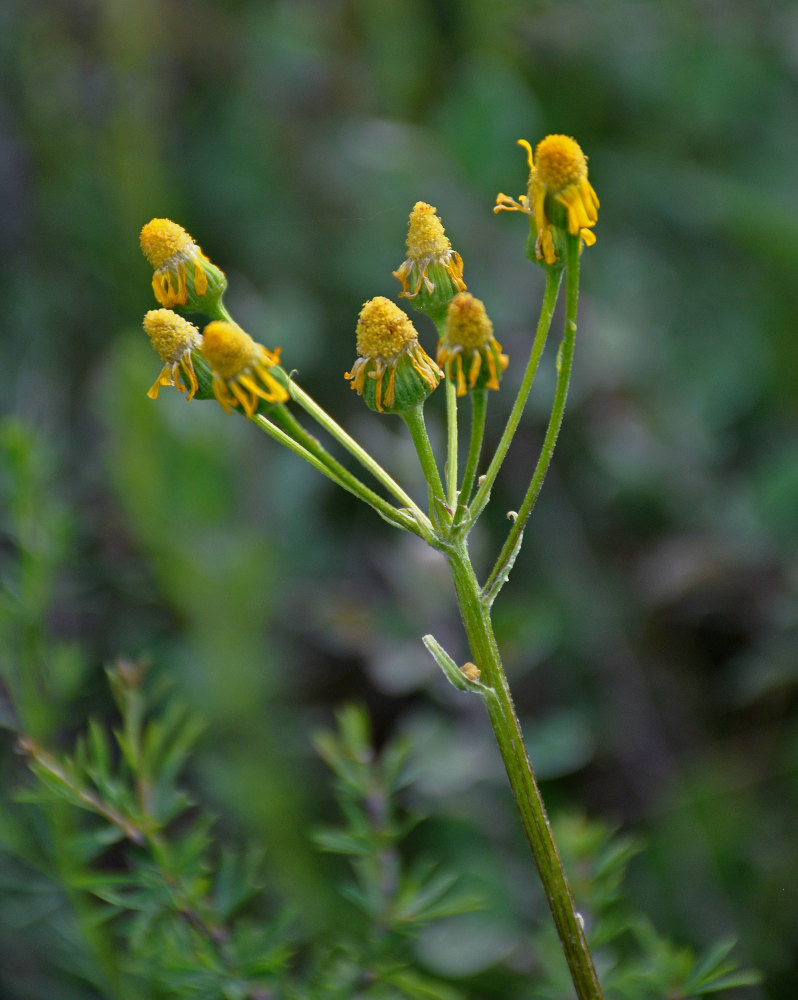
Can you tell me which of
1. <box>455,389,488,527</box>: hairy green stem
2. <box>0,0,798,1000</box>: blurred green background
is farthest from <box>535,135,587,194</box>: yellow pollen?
<box>0,0,798,1000</box>: blurred green background

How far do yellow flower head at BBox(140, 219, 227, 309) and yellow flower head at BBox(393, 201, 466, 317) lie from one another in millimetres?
238

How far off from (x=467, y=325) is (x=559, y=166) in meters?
0.22

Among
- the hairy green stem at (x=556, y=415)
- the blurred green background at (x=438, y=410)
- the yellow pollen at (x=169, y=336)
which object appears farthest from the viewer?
the blurred green background at (x=438, y=410)

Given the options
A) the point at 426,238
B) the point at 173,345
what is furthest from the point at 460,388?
the point at 173,345

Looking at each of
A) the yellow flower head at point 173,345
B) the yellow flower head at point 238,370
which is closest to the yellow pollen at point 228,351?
the yellow flower head at point 238,370

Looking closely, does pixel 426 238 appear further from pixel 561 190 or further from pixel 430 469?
pixel 430 469

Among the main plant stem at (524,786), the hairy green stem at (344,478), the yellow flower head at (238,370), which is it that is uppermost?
the yellow flower head at (238,370)

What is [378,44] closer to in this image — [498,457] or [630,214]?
[630,214]

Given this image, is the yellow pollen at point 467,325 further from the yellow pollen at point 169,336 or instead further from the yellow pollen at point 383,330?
the yellow pollen at point 169,336

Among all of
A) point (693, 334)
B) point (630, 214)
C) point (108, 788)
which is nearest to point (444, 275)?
point (108, 788)

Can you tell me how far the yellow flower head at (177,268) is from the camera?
1.14m

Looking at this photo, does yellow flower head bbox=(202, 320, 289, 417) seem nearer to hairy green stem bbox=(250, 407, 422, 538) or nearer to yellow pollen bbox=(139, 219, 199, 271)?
hairy green stem bbox=(250, 407, 422, 538)

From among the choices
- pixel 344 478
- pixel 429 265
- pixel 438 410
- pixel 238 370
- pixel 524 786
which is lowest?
pixel 524 786

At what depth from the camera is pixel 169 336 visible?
1.10m
